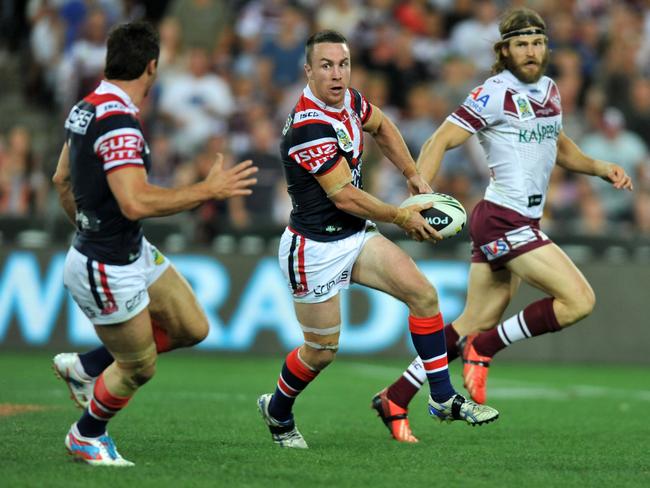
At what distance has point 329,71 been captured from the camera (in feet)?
23.9

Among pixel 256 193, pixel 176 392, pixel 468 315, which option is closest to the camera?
pixel 468 315

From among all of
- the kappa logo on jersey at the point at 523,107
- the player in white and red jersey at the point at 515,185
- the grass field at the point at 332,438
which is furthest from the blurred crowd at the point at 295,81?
the kappa logo on jersey at the point at 523,107

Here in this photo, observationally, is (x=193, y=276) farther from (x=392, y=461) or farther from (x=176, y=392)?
(x=392, y=461)

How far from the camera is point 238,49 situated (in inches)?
708

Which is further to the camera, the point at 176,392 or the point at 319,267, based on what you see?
the point at 176,392

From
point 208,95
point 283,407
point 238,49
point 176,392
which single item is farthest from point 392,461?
point 238,49

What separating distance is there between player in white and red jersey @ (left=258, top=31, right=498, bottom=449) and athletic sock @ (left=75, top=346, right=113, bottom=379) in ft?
3.62

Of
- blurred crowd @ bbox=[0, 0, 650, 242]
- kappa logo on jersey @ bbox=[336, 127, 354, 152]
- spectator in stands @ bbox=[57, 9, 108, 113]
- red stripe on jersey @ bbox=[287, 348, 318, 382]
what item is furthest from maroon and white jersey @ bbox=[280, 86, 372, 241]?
spectator in stands @ bbox=[57, 9, 108, 113]

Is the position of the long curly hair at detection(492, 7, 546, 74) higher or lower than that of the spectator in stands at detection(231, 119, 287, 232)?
higher

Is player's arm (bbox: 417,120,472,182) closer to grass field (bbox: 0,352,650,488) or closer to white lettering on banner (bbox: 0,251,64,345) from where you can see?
grass field (bbox: 0,352,650,488)

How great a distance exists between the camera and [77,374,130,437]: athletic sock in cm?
651

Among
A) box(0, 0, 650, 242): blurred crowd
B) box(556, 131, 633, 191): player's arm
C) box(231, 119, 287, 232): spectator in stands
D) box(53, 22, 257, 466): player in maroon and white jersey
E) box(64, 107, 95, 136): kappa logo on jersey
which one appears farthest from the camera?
box(0, 0, 650, 242): blurred crowd

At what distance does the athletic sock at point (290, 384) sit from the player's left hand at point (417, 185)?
1.34 meters

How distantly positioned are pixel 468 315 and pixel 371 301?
5.67 metres
